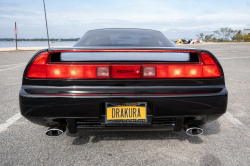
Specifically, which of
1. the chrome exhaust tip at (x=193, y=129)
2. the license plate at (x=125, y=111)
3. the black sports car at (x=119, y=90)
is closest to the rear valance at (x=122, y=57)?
the black sports car at (x=119, y=90)

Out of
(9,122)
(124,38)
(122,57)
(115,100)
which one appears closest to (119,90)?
(115,100)

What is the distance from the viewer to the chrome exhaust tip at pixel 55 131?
1945 millimetres

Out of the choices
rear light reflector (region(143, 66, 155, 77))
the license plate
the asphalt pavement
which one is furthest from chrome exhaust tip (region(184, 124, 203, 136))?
rear light reflector (region(143, 66, 155, 77))

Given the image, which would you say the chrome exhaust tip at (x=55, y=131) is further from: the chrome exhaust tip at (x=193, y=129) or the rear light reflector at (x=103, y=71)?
the chrome exhaust tip at (x=193, y=129)

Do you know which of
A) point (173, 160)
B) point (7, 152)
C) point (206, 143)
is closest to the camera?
point (173, 160)

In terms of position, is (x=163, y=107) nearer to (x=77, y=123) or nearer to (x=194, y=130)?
(x=194, y=130)

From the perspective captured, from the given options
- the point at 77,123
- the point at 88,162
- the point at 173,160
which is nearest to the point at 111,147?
the point at 88,162

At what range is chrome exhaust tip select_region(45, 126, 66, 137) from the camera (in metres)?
1.94

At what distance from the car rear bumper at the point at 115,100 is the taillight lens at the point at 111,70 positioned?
0.11m

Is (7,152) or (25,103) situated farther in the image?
(7,152)

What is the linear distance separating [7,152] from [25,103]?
604 millimetres

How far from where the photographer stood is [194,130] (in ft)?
6.57

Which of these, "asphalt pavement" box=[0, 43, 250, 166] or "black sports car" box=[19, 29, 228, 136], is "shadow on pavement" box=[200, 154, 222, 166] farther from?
"black sports car" box=[19, 29, 228, 136]

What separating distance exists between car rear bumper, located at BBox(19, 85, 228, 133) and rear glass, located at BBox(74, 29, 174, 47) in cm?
110
